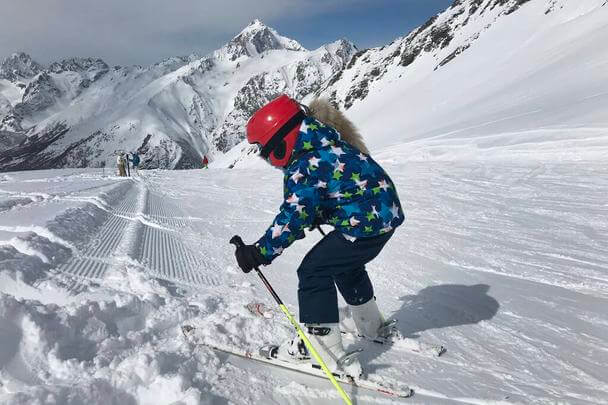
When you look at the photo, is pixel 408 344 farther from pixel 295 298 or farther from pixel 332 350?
pixel 295 298

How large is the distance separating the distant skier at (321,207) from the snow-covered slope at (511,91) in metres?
9.46

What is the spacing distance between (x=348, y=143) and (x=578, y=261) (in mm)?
3701

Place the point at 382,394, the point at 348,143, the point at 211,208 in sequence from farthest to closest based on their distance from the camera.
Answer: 1. the point at 211,208
2. the point at 348,143
3. the point at 382,394

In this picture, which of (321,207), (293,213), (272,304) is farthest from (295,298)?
(293,213)

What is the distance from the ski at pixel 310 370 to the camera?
306 cm

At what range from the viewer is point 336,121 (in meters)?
3.50

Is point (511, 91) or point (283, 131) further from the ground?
point (511, 91)

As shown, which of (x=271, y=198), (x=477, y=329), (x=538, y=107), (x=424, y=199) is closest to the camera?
(x=477, y=329)

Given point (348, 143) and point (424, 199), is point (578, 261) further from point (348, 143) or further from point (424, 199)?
point (424, 199)

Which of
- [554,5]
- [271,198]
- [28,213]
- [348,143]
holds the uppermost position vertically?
[554,5]

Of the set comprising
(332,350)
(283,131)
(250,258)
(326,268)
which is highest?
(283,131)

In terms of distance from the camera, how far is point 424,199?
9680 mm

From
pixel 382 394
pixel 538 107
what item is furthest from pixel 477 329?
pixel 538 107

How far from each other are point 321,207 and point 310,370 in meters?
1.15
